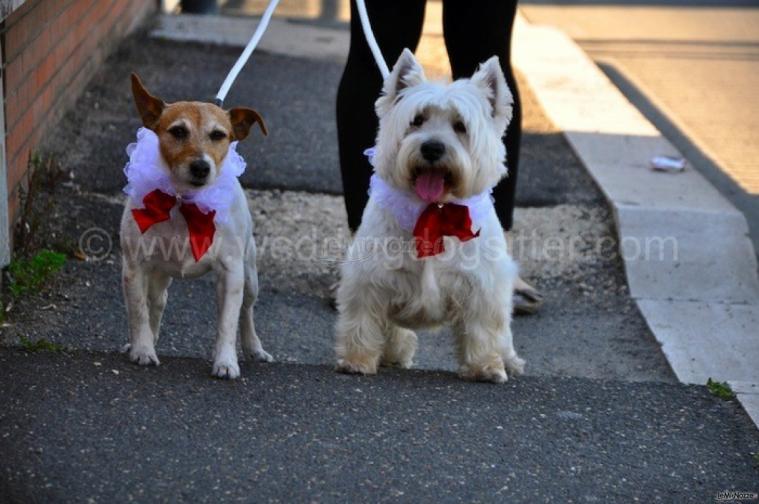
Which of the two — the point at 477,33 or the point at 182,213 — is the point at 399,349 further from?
the point at 477,33

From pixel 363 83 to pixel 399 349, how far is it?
1111 mm

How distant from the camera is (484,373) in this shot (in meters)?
4.76

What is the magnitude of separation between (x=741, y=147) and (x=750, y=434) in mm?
5193

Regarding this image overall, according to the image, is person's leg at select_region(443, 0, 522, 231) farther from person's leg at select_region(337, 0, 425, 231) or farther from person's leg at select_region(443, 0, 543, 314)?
person's leg at select_region(337, 0, 425, 231)

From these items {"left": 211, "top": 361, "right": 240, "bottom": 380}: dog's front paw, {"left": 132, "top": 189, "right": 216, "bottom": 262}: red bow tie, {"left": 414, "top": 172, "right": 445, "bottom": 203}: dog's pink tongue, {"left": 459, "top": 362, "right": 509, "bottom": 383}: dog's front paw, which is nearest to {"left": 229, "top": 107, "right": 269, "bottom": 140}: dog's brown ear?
{"left": 132, "top": 189, "right": 216, "bottom": 262}: red bow tie

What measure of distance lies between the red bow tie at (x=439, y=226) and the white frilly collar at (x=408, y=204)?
3 cm

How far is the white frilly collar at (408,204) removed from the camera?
4.63 metres

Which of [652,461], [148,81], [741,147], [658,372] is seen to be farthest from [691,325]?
[148,81]

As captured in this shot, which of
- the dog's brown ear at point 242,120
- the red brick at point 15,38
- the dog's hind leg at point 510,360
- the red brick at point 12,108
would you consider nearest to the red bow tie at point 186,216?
the dog's brown ear at point 242,120

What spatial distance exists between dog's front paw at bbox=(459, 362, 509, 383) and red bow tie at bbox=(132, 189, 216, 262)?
1.04 metres

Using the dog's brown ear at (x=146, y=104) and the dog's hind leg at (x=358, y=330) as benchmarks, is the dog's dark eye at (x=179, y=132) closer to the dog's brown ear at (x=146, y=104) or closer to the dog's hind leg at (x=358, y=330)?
the dog's brown ear at (x=146, y=104)

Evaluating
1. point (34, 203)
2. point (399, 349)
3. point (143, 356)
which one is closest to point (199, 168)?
point (143, 356)

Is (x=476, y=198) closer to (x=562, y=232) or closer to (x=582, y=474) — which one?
(x=582, y=474)

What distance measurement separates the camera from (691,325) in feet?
20.1
